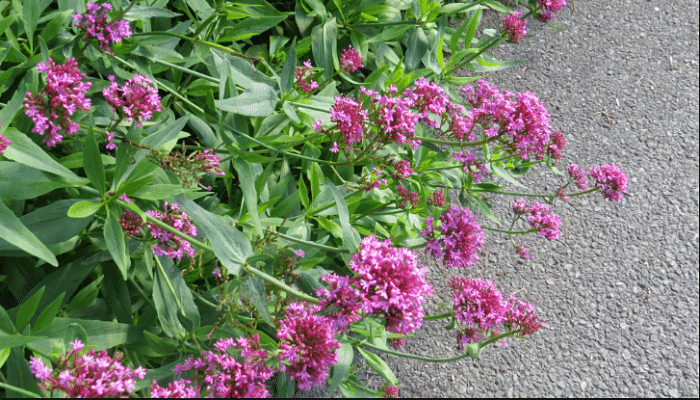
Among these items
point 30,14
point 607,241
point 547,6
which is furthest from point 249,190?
point 607,241

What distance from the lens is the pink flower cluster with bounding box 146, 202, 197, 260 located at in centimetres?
178

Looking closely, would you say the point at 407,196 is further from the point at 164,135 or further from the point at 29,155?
the point at 29,155

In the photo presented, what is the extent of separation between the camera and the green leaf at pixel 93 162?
1545mm

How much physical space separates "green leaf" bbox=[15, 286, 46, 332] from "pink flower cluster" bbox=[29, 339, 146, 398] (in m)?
0.28

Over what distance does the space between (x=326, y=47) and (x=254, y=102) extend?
3.10ft

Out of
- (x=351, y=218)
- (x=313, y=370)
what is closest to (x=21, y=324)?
(x=313, y=370)

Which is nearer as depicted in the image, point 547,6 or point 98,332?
point 98,332

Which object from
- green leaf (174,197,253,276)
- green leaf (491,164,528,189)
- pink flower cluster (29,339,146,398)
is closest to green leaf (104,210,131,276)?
green leaf (174,197,253,276)

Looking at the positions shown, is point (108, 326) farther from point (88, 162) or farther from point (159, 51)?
point (159, 51)

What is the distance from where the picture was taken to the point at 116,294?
6.78 feet

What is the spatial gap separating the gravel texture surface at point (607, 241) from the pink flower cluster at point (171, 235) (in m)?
1.53

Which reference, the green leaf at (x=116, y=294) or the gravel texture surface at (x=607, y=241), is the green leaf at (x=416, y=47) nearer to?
the gravel texture surface at (x=607, y=241)

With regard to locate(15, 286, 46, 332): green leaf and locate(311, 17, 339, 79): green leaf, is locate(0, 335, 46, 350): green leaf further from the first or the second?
locate(311, 17, 339, 79): green leaf

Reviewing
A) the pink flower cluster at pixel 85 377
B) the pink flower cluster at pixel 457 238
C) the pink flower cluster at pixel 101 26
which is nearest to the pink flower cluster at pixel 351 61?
the pink flower cluster at pixel 457 238
